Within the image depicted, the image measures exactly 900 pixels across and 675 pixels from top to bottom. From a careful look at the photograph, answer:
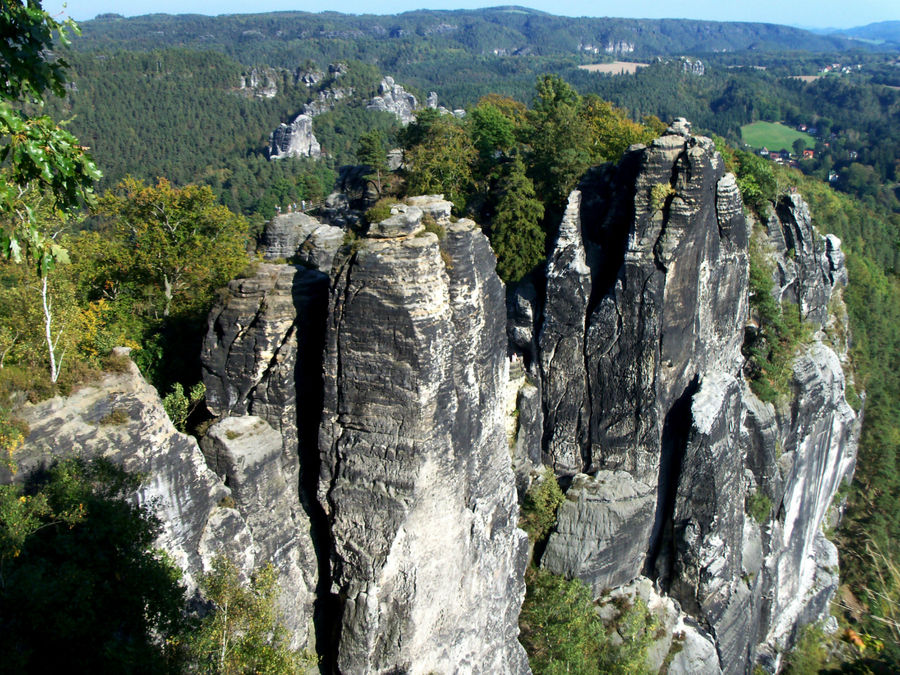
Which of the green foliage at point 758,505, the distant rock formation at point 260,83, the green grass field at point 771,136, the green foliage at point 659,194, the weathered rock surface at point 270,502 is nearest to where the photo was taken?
the weathered rock surface at point 270,502

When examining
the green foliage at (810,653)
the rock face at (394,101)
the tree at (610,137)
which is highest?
the rock face at (394,101)

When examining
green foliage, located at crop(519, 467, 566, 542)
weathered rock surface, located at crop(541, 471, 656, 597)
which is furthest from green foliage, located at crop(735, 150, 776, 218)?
green foliage, located at crop(519, 467, 566, 542)

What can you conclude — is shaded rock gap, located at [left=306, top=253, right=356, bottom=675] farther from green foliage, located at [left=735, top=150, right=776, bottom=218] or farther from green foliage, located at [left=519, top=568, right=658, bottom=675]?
green foliage, located at [left=735, top=150, right=776, bottom=218]

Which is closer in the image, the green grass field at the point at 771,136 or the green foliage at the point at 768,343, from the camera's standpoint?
the green foliage at the point at 768,343

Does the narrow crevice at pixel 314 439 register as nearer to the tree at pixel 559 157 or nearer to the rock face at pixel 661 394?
the rock face at pixel 661 394

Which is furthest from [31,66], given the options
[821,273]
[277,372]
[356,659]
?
[821,273]

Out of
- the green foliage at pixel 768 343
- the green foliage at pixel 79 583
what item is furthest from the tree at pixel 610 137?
the green foliage at pixel 79 583

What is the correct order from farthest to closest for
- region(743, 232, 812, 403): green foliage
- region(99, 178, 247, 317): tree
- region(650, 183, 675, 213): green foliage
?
region(743, 232, 812, 403): green foliage → region(650, 183, 675, 213): green foliage → region(99, 178, 247, 317): tree
